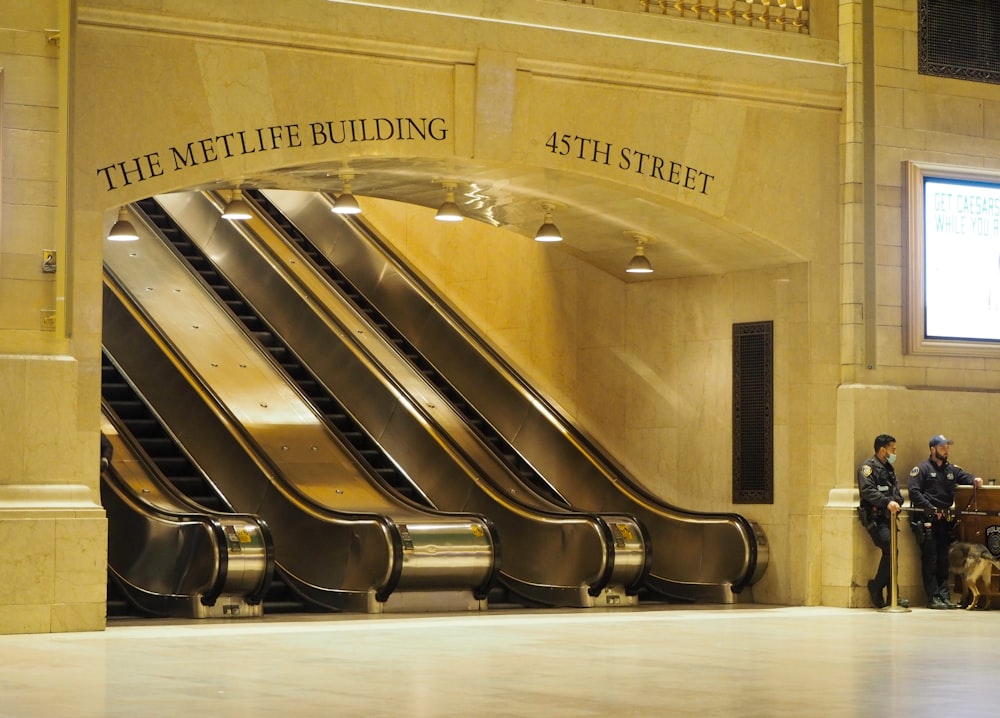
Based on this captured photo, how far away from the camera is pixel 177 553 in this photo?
13.2 m

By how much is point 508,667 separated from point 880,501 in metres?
6.04

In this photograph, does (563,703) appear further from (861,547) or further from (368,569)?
(861,547)

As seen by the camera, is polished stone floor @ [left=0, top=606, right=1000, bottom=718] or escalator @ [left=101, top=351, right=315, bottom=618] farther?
escalator @ [left=101, top=351, right=315, bottom=618]

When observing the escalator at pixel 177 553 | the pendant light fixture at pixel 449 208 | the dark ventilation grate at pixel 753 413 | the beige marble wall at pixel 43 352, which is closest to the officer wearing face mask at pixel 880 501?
the dark ventilation grate at pixel 753 413

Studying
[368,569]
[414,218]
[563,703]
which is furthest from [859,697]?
[414,218]

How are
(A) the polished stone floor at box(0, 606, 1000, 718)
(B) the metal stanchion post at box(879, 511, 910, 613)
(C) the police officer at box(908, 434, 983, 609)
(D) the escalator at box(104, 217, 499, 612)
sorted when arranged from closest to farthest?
(A) the polished stone floor at box(0, 606, 1000, 718)
(D) the escalator at box(104, 217, 499, 612)
(B) the metal stanchion post at box(879, 511, 910, 613)
(C) the police officer at box(908, 434, 983, 609)

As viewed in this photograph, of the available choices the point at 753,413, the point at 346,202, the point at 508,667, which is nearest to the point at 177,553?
the point at 346,202

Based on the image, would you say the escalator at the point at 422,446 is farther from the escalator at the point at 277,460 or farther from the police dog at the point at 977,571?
the police dog at the point at 977,571

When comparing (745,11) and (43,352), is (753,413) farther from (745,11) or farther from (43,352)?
(43,352)

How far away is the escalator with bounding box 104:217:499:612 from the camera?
45.0 feet

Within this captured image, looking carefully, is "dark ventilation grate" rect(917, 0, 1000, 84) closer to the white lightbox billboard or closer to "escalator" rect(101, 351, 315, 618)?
the white lightbox billboard

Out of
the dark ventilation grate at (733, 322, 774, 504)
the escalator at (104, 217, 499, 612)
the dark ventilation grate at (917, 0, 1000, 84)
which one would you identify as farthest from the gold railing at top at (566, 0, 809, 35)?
the escalator at (104, 217, 499, 612)

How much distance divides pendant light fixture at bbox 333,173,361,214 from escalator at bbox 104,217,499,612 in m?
2.39

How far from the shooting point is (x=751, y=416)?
51.8 ft
